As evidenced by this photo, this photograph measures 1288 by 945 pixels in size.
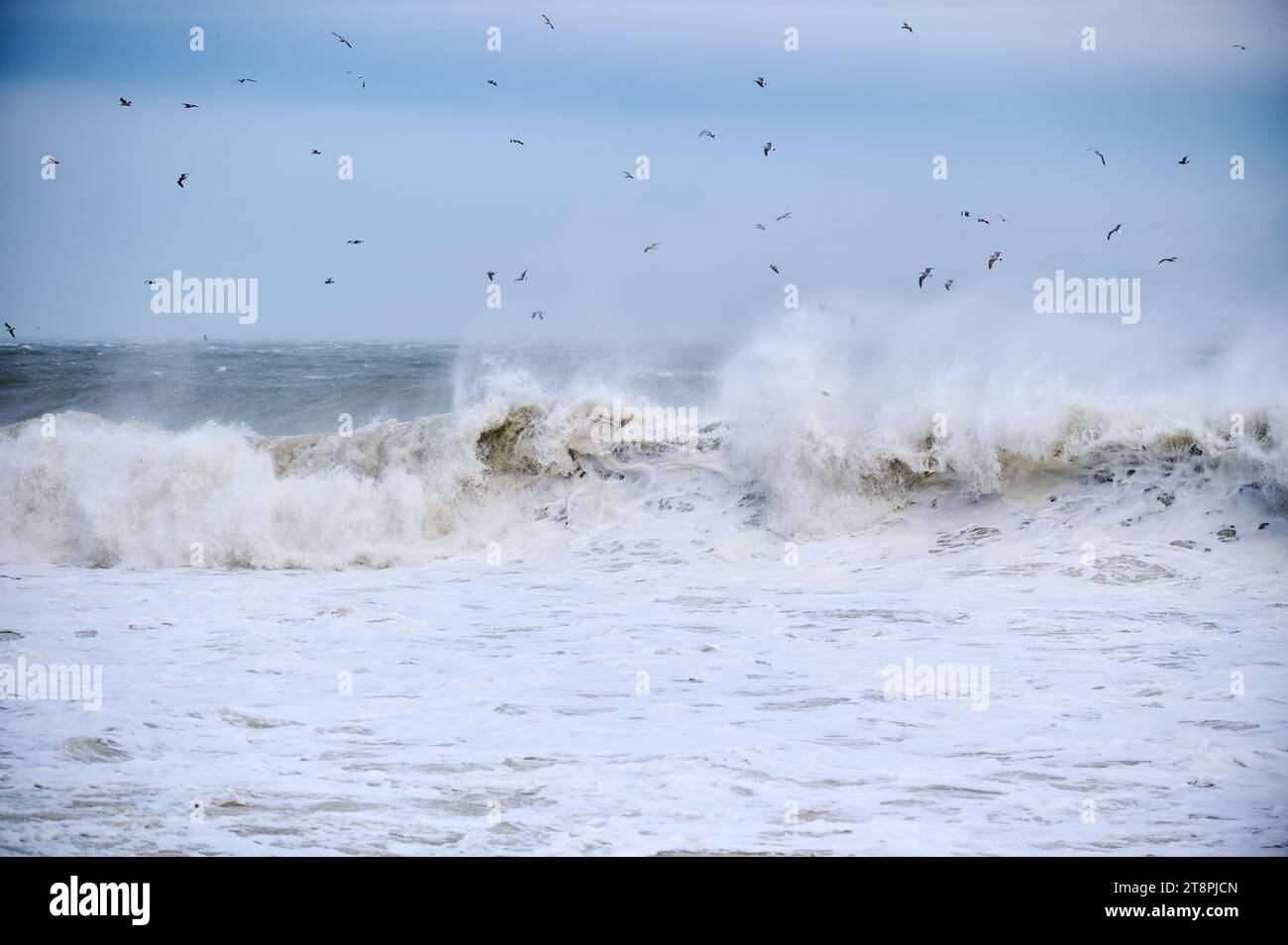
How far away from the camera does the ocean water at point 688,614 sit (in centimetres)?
555

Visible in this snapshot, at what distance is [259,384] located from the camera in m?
27.7

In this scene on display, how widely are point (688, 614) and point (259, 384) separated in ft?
66.5

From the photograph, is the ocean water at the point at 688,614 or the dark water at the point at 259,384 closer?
the ocean water at the point at 688,614

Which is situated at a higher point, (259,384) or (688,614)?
(259,384)

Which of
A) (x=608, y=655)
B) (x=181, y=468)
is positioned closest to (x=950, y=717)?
(x=608, y=655)

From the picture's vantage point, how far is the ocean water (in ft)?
18.2

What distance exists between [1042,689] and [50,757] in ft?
19.6

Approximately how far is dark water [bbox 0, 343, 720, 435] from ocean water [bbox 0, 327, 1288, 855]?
137 inches

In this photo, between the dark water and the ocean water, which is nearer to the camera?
the ocean water

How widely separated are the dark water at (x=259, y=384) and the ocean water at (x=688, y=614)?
3476mm

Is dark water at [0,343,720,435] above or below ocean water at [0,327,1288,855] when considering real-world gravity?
above

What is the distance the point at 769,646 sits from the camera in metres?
8.96

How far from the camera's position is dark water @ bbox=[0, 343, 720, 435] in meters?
23.5
